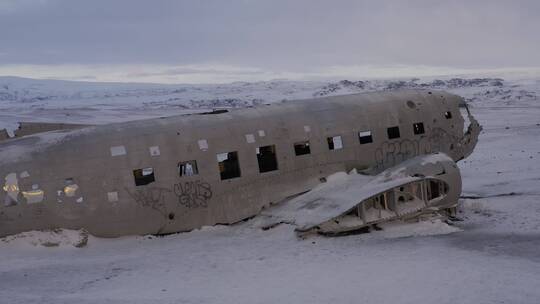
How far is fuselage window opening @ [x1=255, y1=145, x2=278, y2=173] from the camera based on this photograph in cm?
2377

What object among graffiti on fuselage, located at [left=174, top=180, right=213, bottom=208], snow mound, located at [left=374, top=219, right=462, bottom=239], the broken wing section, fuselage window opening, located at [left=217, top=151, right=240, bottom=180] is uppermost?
fuselage window opening, located at [left=217, top=151, right=240, bottom=180]

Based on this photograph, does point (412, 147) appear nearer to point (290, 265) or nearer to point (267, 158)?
point (267, 158)

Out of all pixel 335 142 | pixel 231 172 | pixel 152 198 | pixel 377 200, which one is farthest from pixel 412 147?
pixel 152 198

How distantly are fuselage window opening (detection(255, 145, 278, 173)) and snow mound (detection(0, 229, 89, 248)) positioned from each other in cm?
772

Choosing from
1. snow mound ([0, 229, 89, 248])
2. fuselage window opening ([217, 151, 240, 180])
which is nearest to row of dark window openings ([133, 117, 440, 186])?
fuselage window opening ([217, 151, 240, 180])

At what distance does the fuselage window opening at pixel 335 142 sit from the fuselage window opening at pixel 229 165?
435cm

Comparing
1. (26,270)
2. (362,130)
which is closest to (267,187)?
(362,130)

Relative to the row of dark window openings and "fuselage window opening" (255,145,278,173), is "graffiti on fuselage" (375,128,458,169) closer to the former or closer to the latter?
the row of dark window openings

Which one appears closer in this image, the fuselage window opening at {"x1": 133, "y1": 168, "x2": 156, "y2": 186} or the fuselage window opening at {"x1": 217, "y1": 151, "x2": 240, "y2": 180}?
the fuselage window opening at {"x1": 133, "y1": 168, "x2": 156, "y2": 186}

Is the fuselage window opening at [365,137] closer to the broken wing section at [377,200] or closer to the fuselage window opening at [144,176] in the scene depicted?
the broken wing section at [377,200]

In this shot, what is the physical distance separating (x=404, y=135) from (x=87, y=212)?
14.7 metres

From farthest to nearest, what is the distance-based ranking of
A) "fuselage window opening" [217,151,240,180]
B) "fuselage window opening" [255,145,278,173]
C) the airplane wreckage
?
"fuselage window opening" [255,145,278,173], "fuselage window opening" [217,151,240,180], the airplane wreckage

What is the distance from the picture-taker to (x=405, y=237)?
2111 centimetres

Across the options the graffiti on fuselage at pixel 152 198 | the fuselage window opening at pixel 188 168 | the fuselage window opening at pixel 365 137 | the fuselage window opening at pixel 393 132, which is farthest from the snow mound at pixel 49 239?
the fuselage window opening at pixel 393 132
